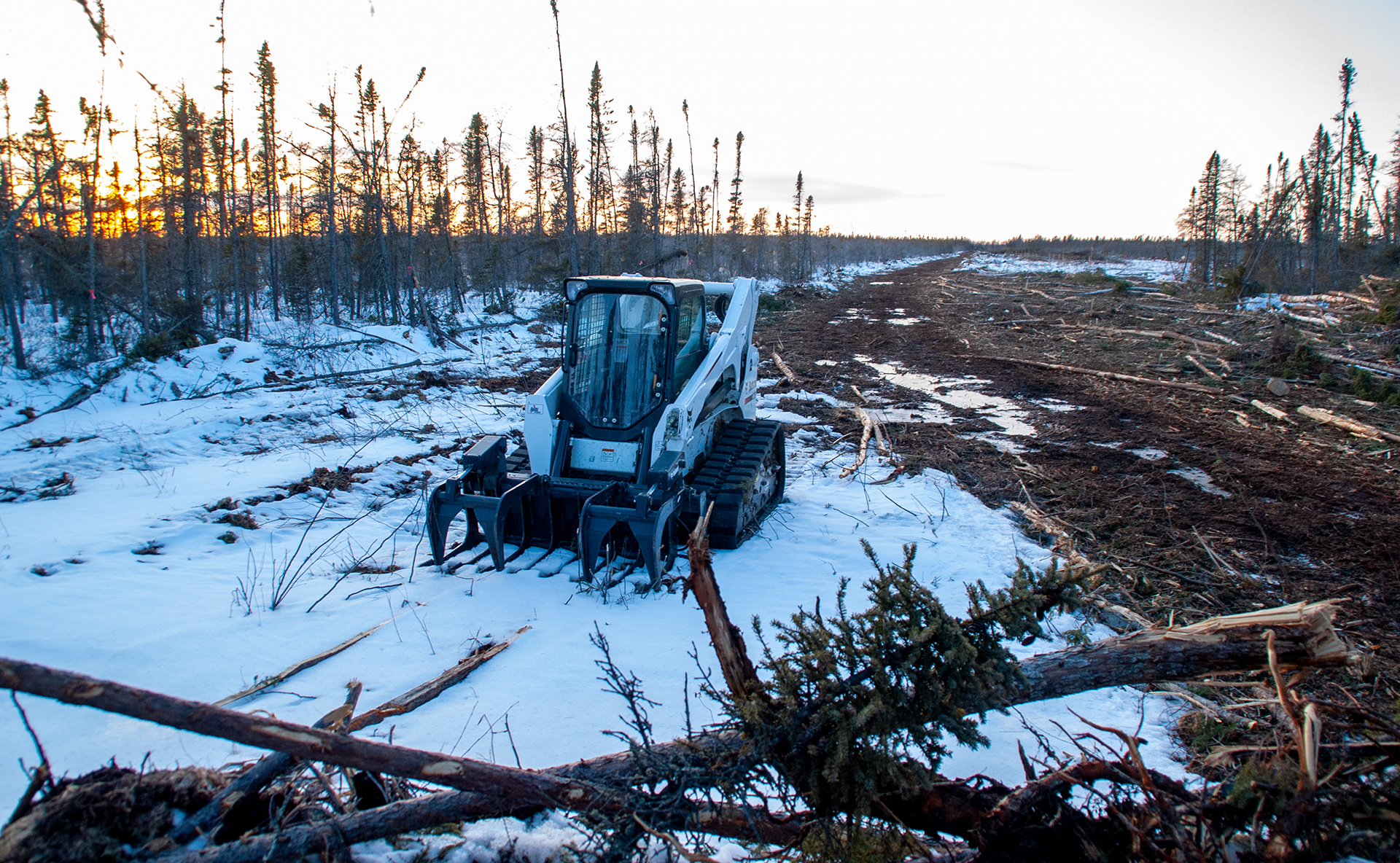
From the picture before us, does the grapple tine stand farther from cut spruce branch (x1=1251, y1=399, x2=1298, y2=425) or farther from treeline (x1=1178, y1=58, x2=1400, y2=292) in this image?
treeline (x1=1178, y1=58, x2=1400, y2=292)

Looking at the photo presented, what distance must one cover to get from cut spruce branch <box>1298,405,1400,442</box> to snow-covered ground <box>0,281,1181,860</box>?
620 centimetres

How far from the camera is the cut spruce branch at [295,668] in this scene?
3.81 metres

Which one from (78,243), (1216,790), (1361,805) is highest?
(78,243)

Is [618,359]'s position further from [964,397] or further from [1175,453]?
[964,397]

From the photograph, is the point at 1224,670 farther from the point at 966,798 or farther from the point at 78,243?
the point at 78,243

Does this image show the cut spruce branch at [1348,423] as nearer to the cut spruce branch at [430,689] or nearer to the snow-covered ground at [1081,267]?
the cut spruce branch at [430,689]

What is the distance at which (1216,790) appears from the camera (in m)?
2.59

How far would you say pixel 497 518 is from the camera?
564 centimetres

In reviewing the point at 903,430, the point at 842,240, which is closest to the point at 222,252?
the point at 903,430

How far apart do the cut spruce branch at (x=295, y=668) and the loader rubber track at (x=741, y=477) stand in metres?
2.82

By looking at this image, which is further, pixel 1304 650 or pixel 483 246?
pixel 483 246

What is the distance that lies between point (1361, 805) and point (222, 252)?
2834 centimetres

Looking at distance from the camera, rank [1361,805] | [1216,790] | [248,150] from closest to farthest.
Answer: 1. [1361,805]
2. [1216,790]
3. [248,150]

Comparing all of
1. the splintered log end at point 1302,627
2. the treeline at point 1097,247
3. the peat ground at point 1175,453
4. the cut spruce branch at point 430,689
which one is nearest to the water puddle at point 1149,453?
the peat ground at point 1175,453
